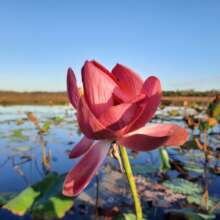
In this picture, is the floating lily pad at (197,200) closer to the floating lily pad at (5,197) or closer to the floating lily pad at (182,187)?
the floating lily pad at (182,187)

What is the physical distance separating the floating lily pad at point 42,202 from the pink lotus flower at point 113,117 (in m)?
1.07

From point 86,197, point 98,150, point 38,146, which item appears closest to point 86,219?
point 86,197

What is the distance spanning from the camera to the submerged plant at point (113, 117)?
1.65 ft

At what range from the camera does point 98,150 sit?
1.70 feet

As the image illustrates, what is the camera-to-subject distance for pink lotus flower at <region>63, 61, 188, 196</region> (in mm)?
502

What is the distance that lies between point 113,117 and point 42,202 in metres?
1.24

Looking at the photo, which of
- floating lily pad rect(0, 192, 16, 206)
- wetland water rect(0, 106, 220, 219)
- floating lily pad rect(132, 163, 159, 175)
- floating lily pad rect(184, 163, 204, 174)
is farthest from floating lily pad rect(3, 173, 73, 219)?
floating lily pad rect(184, 163, 204, 174)

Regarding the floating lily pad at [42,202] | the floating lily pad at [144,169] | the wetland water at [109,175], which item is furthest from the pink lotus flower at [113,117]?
the floating lily pad at [144,169]

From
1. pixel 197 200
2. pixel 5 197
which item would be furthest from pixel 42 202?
pixel 197 200

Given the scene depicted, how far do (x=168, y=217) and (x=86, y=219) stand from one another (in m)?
0.61

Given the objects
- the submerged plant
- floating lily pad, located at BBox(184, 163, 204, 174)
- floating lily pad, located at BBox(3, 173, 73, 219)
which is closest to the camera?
the submerged plant

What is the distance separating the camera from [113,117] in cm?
51

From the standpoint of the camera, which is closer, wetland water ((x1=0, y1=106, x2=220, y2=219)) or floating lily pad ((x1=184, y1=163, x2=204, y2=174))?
wetland water ((x1=0, y1=106, x2=220, y2=219))

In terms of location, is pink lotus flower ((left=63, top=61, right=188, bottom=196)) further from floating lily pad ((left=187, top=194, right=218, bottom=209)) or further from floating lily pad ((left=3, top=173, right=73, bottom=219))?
floating lily pad ((left=187, top=194, right=218, bottom=209))
